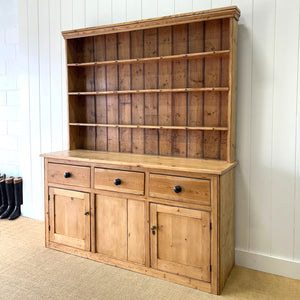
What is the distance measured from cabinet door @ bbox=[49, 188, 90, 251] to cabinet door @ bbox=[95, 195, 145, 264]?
119mm

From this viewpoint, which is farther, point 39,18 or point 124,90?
point 39,18

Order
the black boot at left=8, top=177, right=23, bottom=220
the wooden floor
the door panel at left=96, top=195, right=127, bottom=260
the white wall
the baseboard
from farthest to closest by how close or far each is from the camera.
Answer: the white wall < the black boot at left=8, top=177, right=23, bottom=220 < the door panel at left=96, top=195, right=127, bottom=260 < the baseboard < the wooden floor

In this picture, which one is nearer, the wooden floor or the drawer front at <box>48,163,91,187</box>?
the wooden floor

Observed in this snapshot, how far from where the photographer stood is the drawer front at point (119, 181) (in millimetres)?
2607

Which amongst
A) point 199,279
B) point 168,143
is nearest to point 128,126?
point 168,143

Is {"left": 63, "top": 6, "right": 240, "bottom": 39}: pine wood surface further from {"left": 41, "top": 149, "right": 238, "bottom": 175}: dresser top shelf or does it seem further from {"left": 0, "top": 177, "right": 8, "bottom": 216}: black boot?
{"left": 0, "top": 177, "right": 8, "bottom": 216}: black boot

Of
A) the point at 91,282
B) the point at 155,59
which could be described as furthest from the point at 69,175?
the point at 155,59

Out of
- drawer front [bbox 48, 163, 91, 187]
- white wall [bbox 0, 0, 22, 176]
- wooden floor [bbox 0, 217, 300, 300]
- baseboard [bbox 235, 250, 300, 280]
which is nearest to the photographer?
wooden floor [bbox 0, 217, 300, 300]

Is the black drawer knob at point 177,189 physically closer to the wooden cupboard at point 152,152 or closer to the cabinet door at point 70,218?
the wooden cupboard at point 152,152

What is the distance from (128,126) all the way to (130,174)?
528 millimetres

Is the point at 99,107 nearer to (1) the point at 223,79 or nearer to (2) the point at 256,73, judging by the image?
(1) the point at 223,79

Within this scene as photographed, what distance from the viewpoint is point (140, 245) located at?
264 cm

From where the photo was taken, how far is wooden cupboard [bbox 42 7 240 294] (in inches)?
96.1

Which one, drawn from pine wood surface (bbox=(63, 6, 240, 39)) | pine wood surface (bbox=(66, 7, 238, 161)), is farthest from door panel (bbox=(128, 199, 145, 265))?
pine wood surface (bbox=(63, 6, 240, 39))
